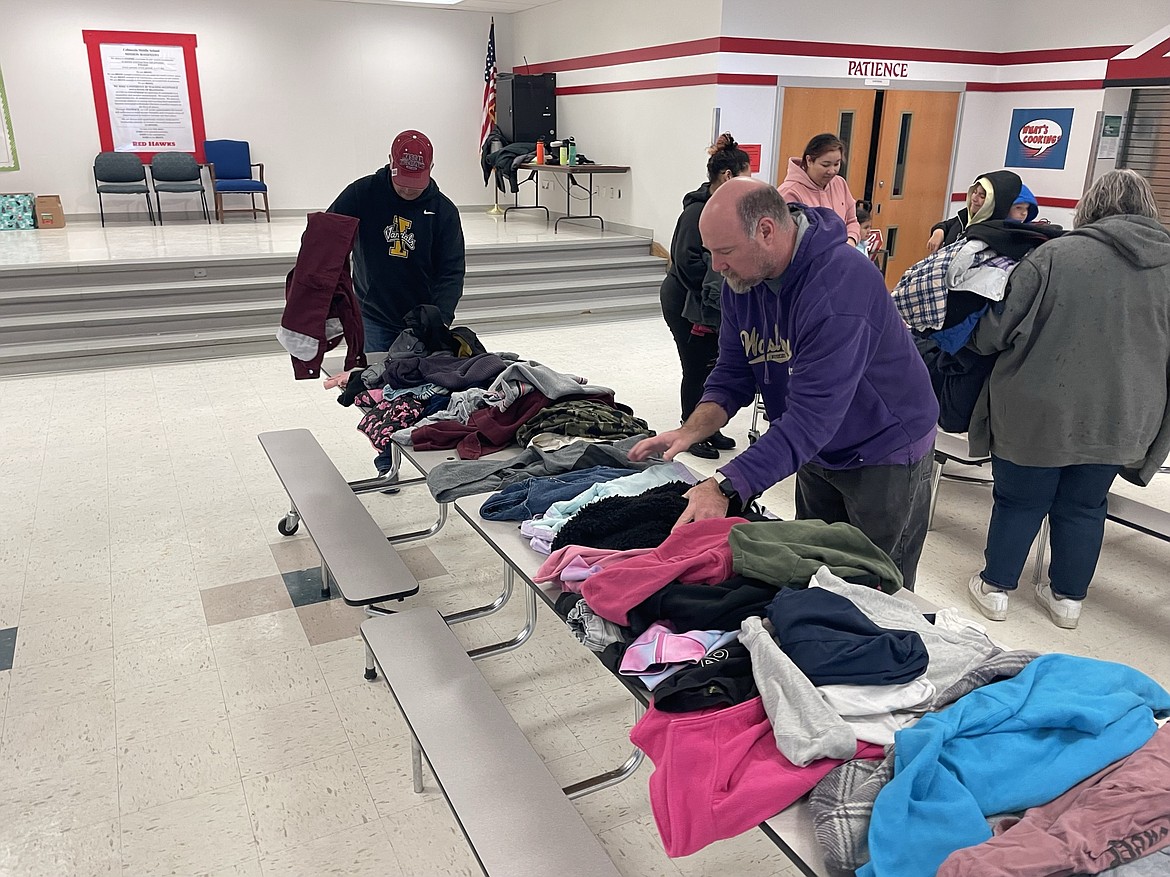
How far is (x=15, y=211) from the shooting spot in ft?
33.3

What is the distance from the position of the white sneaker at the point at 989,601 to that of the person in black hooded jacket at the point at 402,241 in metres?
2.36

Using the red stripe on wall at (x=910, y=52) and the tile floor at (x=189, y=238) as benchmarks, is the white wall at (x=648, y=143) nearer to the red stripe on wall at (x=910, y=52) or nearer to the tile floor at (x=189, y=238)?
the red stripe on wall at (x=910, y=52)

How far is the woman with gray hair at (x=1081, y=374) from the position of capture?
8.99 feet

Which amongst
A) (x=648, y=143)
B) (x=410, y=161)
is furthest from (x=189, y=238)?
(x=410, y=161)

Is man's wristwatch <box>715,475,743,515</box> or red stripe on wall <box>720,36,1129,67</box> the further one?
red stripe on wall <box>720,36,1129,67</box>

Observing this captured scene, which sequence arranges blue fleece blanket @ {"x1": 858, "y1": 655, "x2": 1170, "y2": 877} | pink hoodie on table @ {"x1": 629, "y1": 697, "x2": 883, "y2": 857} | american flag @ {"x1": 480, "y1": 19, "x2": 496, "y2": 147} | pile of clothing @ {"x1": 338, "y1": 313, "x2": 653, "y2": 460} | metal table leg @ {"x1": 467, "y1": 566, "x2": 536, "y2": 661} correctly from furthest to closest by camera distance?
american flag @ {"x1": 480, "y1": 19, "x2": 496, "y2": 147}, metal table leg @ {"x1": 467, "y1": 566, "x2": 536, "y2": 661}, pile of clothing @ {"x1": 338, "y1": 313, "x2": 653, "y2": 460}, pink hoodie on table @ {"x1": 629, "y1": 697, "x2": 883, "y2": 857}, blue fleece blanket @ {"x1": 858, "y1": 655, "x2": 1170, "y2": 877}

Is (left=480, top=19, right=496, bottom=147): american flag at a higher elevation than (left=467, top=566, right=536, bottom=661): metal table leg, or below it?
higher

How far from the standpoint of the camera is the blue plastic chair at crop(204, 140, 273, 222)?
10664mm

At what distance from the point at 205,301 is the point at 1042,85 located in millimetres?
8339

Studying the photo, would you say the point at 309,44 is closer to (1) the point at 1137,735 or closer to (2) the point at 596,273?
(2) the point at 596,273

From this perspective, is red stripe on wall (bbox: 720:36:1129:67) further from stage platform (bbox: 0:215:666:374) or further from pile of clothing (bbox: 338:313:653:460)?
pile of clothing (bbox: 338:313:653:460)

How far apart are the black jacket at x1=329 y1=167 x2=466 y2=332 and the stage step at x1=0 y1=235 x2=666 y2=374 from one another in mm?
3799

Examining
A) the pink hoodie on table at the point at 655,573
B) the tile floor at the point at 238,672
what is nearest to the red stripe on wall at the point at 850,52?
the tile floor at the point at 238,672

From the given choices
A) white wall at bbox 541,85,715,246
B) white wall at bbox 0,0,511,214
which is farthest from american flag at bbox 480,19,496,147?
white wall at bbox 541,85,715,246
